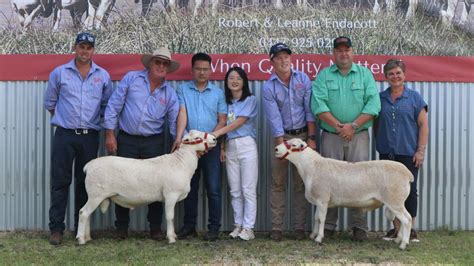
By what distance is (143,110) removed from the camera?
768cm

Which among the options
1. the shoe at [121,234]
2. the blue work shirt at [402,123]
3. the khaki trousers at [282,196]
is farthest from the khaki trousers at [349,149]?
the shoe at [121,234]

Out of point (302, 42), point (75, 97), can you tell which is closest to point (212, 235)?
point (75, 97)

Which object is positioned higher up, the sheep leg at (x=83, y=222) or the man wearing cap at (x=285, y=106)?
the man wearing cap at (x=285, y=106)

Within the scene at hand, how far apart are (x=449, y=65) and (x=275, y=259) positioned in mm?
4123

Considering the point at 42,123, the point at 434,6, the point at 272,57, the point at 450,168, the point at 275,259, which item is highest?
the point at 434,6

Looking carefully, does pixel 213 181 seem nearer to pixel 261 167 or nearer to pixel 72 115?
pixel 261 167

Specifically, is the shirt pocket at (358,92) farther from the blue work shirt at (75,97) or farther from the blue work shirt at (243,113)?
the blue work shirt at (75,97)

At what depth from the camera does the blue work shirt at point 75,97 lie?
7586 mm

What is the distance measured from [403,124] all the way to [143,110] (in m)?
3.47

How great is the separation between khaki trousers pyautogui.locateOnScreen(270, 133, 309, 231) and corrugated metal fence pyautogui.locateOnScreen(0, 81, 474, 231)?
567mm

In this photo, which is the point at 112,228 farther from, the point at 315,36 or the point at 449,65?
the point at 449,65

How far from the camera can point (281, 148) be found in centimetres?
756

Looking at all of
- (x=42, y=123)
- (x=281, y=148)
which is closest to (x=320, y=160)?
(x=281, y=148)

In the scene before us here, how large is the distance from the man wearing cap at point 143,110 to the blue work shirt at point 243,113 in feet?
2.47
